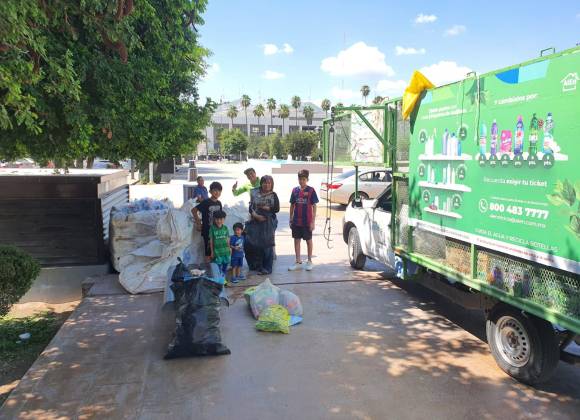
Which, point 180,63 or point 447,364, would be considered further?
point 180,63

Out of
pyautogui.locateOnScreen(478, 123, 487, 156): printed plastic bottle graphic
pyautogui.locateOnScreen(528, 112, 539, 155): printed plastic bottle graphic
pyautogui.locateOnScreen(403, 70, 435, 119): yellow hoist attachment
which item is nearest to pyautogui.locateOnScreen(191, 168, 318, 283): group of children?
pyautogui.locateOnScreen(403, 70, 435, 119): yellow hoist attachment

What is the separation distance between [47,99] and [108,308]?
8.79 ft

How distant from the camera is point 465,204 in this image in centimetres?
436

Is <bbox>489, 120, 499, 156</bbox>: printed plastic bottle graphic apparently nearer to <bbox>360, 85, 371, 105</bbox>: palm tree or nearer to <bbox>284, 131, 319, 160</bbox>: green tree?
<bbox>284, 131, 319, 160</bbox>: green tree

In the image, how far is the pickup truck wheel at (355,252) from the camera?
7.70 metres

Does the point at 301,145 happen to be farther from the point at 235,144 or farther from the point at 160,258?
the point at 160,258

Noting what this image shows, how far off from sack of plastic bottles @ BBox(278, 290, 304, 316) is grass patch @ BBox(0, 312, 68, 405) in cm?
287

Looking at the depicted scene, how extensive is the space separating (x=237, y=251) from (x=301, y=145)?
6113 cm

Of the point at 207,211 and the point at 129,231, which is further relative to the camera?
the point at 129,231

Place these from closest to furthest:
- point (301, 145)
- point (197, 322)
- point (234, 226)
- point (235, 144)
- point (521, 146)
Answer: point (521, 146) < point (197, 322) < point (234, 226) < point (301, 145) < point (235, 144)

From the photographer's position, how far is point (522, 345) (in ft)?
12.8

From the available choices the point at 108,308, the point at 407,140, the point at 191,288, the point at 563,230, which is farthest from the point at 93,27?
the point at 563,230

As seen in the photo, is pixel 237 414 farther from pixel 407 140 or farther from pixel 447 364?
pixel 407 140

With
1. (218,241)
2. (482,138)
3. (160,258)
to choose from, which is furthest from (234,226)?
(482,138)
